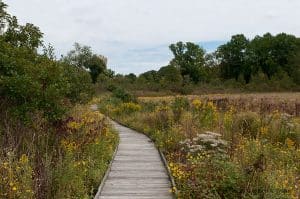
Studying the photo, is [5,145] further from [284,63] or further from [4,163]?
[284,63]

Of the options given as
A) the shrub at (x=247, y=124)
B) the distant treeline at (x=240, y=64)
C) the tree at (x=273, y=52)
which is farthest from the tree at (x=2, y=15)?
the tree at (x=273, y=52)

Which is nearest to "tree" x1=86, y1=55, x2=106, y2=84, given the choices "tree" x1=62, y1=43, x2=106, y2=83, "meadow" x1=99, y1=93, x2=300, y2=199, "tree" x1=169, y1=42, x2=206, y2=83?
"tree" x1=62, y1=43, x2=106, y2=83

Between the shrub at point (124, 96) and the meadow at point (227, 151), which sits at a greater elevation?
the shrub at point (124, 96)

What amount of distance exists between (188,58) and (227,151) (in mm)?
92919

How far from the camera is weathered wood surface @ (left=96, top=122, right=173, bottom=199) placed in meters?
8.84

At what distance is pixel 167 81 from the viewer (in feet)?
243

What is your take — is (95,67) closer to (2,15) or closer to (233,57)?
(233,57)

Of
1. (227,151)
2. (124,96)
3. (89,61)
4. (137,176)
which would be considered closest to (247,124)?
(227,151)

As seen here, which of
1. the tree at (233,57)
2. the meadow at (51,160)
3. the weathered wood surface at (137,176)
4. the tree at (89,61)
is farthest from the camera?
the tree at (233,57)

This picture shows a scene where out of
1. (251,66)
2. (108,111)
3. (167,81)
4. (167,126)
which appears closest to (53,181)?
(167,126)

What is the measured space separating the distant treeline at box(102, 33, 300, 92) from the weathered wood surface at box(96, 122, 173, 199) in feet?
205

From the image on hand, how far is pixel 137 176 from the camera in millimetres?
10547

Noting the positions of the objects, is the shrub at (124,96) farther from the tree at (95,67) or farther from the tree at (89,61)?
the tree at (95,67)

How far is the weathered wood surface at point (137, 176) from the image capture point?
29.0 feet
